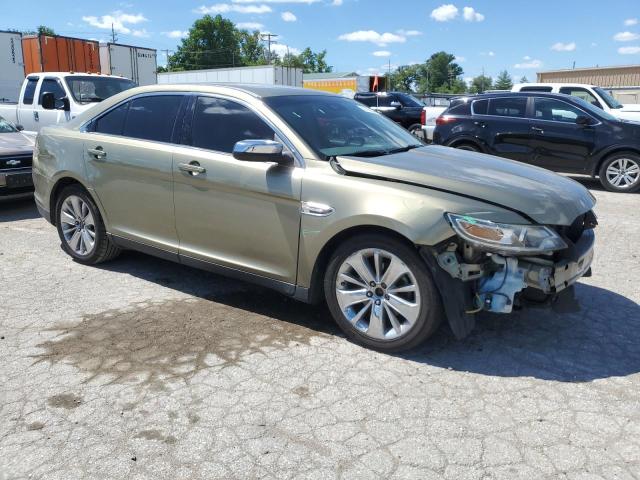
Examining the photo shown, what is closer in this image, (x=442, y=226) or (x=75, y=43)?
(x=442, y=226)

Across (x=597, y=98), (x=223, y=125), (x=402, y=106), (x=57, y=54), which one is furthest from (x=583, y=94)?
(x=57, y=54)

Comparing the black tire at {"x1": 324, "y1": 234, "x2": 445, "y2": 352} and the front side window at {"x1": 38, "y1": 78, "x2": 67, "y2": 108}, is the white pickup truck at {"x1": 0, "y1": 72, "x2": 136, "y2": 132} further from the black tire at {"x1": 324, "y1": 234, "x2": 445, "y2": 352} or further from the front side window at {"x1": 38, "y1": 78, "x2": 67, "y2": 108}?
the black tire at {"x1": 324, "y1": 234, "x2": 445, "y2": 352}

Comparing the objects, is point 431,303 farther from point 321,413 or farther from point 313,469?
point 313,469

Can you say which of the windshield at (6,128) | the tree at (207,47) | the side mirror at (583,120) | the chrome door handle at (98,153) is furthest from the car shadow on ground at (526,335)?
the tree at (207,47)

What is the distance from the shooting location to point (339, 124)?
447 cm

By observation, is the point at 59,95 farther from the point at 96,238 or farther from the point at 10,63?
the point at 96,238

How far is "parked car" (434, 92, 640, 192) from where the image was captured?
10.1 metres

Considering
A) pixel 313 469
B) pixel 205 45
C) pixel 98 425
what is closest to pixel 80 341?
pixel 98 425

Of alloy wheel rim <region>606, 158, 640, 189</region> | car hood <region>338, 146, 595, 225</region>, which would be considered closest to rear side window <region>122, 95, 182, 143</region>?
car hood <region>338, 146, 595, 225</region>

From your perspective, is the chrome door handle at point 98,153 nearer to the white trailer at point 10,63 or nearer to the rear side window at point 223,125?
the rear side window at point 223,125

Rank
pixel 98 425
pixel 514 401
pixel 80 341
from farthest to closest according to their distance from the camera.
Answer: pixel 80 341 < pixel 514 401 < pixel 98 425

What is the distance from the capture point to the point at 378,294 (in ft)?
12.1

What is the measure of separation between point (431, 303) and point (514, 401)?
0.70 metres

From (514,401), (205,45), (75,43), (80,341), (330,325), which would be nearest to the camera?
(514,401)
